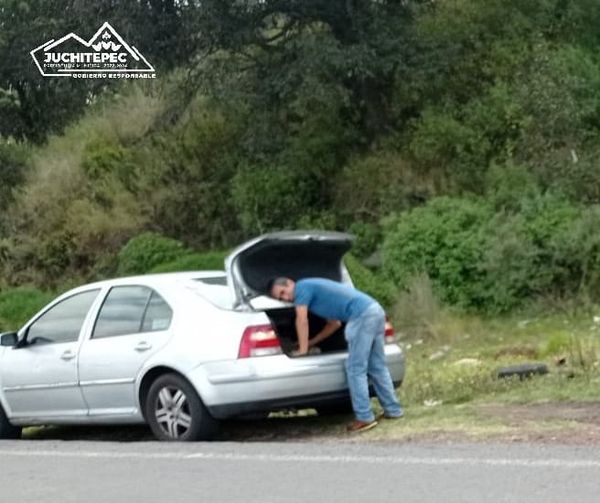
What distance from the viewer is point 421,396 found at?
514 inches

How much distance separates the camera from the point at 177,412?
1092cm

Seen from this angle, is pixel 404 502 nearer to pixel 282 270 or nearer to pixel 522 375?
pixel 282 270

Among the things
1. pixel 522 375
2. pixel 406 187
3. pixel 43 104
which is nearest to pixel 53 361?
pixel 522 375

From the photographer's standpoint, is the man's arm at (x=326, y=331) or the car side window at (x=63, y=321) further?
the car side window at (x=63, y=321)

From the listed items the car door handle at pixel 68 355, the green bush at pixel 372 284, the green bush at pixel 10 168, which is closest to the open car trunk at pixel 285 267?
the car door handle at pixel 68 355

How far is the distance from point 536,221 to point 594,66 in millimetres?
4403

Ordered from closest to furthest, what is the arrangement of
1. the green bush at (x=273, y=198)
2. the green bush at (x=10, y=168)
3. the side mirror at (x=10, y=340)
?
1. the side mirror at (x=10, y=340)
2. the green bush at (x=273, y=198)
3. the green bush at (x=10, y=168)

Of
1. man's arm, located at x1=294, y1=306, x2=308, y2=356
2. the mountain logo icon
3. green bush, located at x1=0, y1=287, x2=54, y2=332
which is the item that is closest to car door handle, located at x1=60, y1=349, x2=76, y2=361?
man's arm, located at x1=294, y1=306, x2=308, y2=356

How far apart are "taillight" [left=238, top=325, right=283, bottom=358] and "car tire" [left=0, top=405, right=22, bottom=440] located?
3288 mm

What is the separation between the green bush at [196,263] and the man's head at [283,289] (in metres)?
12.4

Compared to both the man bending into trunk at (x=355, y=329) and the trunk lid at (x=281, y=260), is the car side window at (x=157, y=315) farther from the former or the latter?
the man bending into trunk at (x=355, y=329)

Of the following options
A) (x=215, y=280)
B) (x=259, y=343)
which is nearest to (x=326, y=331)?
(x=259, y=343)

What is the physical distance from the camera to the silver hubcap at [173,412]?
10.9 metres

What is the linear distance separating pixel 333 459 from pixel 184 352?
1874 mm
